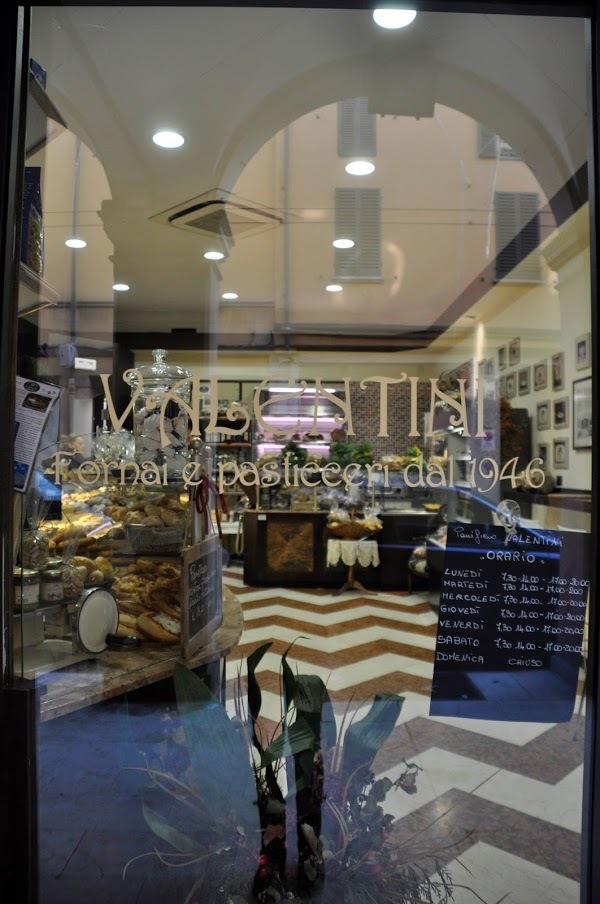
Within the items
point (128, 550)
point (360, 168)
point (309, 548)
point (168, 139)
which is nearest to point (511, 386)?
Result: point (309, 548)

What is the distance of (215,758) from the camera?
139 cm

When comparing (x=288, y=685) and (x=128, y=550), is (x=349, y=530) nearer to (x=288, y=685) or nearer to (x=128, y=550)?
(x=288, y=685)

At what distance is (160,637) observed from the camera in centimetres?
159

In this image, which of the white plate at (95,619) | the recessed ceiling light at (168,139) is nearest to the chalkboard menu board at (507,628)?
the white plate at (95,619)

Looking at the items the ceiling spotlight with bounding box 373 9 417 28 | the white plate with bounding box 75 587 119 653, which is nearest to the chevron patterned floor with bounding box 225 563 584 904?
the white plate with bounding box 75 587 119 653

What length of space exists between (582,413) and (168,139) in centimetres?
184

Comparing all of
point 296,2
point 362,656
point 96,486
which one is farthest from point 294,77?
point 362,656

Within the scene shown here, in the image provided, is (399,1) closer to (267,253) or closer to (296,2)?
(296,2)

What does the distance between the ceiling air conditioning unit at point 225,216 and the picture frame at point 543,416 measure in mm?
1114

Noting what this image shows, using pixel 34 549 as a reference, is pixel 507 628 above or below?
below

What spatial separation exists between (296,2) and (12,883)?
6.65 ft

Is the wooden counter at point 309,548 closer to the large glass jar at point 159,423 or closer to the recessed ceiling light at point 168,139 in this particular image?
the large glass jar at point 159,423

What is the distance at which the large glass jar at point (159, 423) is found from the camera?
1543mm

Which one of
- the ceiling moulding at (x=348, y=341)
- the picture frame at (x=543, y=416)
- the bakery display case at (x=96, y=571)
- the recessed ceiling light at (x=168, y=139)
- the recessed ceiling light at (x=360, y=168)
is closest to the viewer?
the bakery display case at (x=96, y=571)
